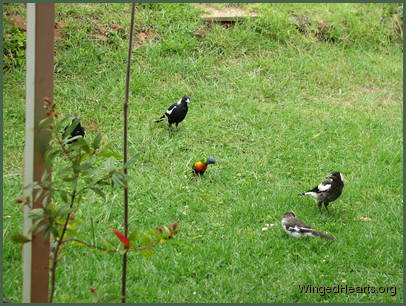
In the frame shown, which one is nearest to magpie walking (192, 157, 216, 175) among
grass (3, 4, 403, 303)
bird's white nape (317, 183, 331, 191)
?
grass (3, 4, 403, 303)

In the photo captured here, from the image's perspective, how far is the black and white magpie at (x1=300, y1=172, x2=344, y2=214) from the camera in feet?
18.8

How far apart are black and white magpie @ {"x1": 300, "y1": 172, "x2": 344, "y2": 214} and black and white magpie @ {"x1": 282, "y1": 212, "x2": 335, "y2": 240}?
540 mm

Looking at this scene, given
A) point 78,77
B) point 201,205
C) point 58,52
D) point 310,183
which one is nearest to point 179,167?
point 201,205

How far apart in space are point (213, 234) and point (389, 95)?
202 inches

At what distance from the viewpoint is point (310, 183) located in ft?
21.4

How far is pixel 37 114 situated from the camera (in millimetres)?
2789

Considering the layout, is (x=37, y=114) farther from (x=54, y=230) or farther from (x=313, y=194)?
(x=313, y=194)

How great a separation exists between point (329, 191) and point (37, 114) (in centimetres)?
356


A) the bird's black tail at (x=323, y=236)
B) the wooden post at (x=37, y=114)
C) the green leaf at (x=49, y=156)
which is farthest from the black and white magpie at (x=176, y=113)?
the green leaf at (x=49, y=156)

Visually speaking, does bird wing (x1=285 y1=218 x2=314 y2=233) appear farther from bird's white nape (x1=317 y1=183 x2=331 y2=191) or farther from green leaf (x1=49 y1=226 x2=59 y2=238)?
green leaf (x1=49 y1=226 x2=59 y2=238)

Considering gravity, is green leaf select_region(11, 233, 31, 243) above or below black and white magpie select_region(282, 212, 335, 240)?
above

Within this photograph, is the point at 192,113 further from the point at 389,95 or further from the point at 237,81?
the point at 389,95

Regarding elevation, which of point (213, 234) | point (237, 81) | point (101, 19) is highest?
point (101, 19)

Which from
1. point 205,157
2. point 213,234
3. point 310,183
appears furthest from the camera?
point 205,157
